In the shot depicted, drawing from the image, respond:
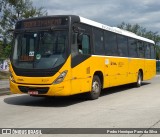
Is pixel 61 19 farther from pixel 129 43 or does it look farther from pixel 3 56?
pixel 3 56

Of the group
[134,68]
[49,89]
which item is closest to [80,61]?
[49,89]

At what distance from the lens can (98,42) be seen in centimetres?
1452

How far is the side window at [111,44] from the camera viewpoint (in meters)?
15.6

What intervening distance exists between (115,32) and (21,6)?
28208 millimetres

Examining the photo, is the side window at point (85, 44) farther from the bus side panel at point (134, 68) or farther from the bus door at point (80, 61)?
the bus side panel at point (134, 68)

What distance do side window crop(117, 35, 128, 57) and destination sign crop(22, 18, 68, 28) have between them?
213 inches

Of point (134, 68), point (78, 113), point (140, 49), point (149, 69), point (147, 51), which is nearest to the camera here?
point (78, 113)

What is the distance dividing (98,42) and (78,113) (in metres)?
4.67

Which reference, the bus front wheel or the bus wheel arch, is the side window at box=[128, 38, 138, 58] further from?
the bus front wheel

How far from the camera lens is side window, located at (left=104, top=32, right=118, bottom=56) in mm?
15570

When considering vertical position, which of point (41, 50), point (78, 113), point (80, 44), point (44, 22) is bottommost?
point (78, 113)

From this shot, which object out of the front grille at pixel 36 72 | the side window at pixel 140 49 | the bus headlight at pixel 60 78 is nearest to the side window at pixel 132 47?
the side window at pixel 140 49

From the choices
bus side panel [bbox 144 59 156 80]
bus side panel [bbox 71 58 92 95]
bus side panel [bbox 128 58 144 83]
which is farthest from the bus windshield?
bus side panel [bbox 144 59 156 80]

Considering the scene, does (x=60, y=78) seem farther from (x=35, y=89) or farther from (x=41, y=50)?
(x=41, y=50)
